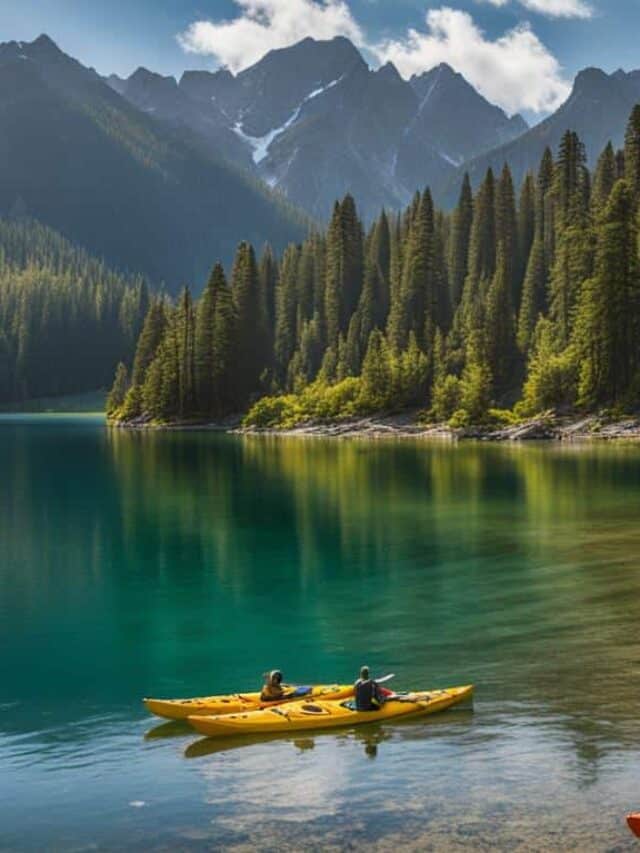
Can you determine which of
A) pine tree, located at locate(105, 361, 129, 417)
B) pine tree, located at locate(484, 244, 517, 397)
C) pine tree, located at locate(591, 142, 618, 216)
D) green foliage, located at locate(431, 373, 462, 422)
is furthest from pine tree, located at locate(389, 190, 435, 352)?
pine tree, located at locate(105, 361, 129, 417)

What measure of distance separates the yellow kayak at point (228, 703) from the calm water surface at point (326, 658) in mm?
452

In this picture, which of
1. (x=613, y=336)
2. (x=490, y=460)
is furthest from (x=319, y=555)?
(x=613, y=336)

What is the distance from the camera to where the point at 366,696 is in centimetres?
2031

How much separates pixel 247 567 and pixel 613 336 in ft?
257

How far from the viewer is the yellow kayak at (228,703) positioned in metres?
20.5

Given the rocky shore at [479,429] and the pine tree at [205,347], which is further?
the pine tree at [205,347]

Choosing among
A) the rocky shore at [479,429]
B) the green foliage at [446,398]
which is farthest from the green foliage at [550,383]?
the green foliage at [446,398]

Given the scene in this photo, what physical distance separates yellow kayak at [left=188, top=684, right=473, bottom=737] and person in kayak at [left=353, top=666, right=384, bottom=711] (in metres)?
0.11

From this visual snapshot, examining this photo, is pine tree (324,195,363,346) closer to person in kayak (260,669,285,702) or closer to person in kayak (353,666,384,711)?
person in kayak (260,669,285,702)

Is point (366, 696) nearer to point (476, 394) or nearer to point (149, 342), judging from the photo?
point (476, 394)

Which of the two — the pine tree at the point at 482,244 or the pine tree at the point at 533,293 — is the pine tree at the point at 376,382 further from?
the pine tree at the point at 482,244

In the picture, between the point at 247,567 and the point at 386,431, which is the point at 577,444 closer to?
the point at 386,431

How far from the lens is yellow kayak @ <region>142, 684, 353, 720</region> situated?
20.5 m

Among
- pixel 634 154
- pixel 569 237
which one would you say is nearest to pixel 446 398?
pixel 569 237
